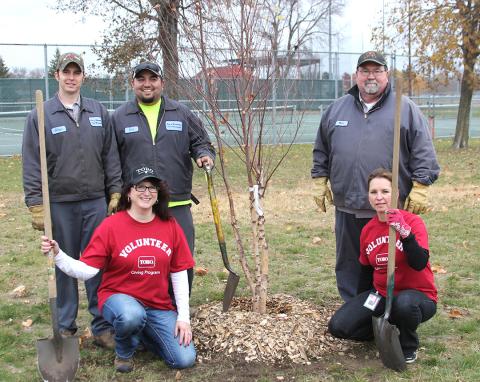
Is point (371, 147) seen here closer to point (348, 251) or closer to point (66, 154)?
point (348, 251)

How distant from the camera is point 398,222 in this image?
12.3 ft

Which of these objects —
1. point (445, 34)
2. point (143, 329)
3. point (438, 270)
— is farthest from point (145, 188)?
point (445, 34)

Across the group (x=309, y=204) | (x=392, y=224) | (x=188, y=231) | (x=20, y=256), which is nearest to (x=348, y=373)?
(x=392, y=224)

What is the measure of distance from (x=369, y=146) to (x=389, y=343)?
129 centimetres

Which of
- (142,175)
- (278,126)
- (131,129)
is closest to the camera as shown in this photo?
(142,175)

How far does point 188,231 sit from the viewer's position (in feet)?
15.3

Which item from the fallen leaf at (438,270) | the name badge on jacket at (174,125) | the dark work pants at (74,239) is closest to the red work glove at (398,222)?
the name badge on jacket at (174,125)

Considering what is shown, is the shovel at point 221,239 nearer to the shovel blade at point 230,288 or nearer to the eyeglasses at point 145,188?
the shovel blade at point 230,288

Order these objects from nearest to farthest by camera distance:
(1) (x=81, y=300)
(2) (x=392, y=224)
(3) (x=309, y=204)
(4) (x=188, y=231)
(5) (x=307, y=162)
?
(2) (x=392, y=224) → (4) (x=188, y=231) → (1) (x=81, y=300) → (3) (x=309, y=204) → (5) (x=307, y=162)

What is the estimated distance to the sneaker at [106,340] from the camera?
441cm

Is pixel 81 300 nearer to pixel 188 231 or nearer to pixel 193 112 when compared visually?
pixel 188 231

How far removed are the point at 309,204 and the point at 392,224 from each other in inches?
243

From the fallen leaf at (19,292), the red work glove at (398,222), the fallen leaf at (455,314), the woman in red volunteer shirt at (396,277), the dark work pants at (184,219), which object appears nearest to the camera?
the red work glove at (398,222)

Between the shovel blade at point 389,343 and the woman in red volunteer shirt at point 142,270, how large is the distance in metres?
1.17
